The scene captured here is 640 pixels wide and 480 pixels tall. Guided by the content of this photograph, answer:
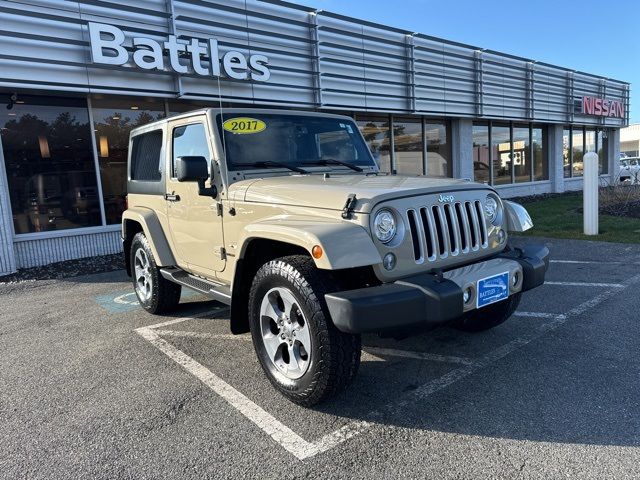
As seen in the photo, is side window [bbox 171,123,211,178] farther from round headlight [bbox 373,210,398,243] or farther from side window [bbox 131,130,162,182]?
round headlight [bbox 373,210,398,243]

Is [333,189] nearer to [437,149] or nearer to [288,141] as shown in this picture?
[288,141]

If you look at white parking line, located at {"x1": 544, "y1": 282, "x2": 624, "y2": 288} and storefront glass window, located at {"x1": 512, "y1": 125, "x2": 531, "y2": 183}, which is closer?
white parking line, located at {"x1": 544, "y1": 282, "x2": 624, "y2": 288}

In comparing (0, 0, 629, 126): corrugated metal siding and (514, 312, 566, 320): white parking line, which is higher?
(0, 0, 629, 126): corrugated metal siding

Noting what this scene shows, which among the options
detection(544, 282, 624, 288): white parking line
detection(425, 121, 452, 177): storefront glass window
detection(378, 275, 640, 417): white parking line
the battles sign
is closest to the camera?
detection(378, 275, 640, 417): white parking line

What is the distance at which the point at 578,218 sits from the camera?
11602 mm

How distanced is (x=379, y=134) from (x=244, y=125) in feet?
31.7

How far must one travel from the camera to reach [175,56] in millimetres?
8789

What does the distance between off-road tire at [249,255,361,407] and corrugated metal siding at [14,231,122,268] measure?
690cm

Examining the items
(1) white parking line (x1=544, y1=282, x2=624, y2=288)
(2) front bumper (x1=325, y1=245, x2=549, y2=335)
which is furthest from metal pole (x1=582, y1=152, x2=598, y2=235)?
(2) front bumper (x1=325, y1=245, x2=549, y2=335)

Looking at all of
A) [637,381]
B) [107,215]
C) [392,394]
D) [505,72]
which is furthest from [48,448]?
[505,72]

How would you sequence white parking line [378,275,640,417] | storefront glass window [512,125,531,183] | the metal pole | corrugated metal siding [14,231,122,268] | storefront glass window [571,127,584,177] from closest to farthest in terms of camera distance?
1. white parking line [378,275,640,417]
2. corrugated metal siding [14,231,122,268]
3. the metal pole
4. storefront glass window [512,125,531,183]
5. storefront glass window [571,127,584,177]

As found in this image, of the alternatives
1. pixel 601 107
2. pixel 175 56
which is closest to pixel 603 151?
pixel 601 107

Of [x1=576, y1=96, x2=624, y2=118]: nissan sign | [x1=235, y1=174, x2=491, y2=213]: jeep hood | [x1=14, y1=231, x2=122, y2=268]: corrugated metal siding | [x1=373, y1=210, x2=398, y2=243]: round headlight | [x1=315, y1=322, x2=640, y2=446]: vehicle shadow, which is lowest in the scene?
[x1=315, y1=322, x2=640, y2=446]: vehicle shadow

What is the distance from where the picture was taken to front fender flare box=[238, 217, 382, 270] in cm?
273
